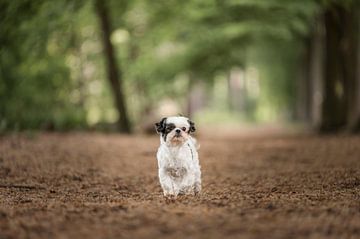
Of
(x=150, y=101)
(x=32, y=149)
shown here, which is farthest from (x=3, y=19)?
(x=150, y=101)

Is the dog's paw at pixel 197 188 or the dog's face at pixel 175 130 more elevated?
the dog's face at pixel 175 130

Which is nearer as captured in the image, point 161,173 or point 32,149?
point 161,173

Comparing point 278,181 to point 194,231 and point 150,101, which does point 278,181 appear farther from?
point 150,101

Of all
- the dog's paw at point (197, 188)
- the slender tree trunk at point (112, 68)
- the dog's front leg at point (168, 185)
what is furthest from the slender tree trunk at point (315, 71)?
the dog's front leg at point (168, 185)

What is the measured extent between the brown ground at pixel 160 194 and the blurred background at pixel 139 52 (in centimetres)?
331

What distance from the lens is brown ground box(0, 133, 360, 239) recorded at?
5250 millimetres

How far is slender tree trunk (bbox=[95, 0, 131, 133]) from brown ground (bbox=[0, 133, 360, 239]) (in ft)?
16.7

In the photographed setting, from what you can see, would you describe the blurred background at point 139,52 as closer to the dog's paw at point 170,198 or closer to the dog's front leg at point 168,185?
the dog's front leg at point 168,185

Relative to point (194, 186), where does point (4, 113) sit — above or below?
above

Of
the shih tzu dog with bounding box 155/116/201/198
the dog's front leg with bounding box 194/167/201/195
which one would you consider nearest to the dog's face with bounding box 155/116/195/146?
the shih tzu dog with bounding box 155/116/201/198

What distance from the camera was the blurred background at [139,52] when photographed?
18016 mm

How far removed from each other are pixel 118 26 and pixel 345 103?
362 inches

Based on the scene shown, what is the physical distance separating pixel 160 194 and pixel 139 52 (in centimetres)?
2101

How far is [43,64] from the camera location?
2158 cm
